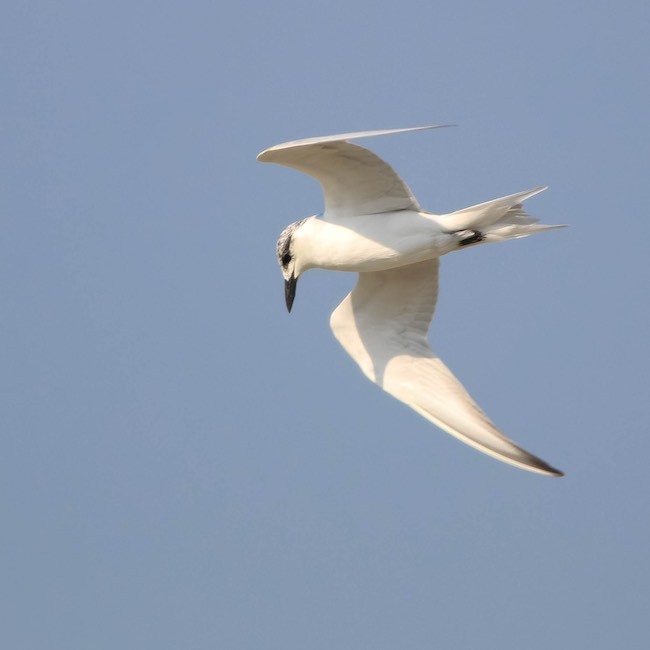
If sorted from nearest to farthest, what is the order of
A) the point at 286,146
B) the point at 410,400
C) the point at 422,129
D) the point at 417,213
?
1. the point at 422,129
2. the point at 286,146
3. the point at 417,213
4. the point at 410,400

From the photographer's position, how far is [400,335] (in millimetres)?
12750

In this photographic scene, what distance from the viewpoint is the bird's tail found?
36.4 feet

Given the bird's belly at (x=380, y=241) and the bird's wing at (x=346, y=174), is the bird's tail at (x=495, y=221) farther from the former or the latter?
the bird's wing at (x=346, y=174)

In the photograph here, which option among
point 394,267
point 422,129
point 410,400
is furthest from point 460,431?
point 422,129

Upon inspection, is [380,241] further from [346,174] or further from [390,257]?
[346,174]

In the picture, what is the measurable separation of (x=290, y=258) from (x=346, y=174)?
55.4 inches

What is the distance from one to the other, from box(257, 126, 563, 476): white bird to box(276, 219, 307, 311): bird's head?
0.01 meters

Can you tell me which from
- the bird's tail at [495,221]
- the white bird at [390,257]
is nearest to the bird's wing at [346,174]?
the white bird at [390,257]

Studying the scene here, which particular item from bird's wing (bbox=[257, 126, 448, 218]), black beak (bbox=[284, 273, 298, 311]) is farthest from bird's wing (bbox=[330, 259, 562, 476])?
bird's wing (bbox=[257, 126, 448, 218])

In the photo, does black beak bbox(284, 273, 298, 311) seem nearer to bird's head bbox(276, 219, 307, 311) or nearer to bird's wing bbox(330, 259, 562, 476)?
bird's head bbox(276, 219, 307, 311)

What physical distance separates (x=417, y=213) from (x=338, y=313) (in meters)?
1.65

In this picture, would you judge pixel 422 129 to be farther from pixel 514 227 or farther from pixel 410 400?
pixel 410 400

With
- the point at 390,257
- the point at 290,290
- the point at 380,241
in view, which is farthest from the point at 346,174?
the point at 290,290

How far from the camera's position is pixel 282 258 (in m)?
12.6
